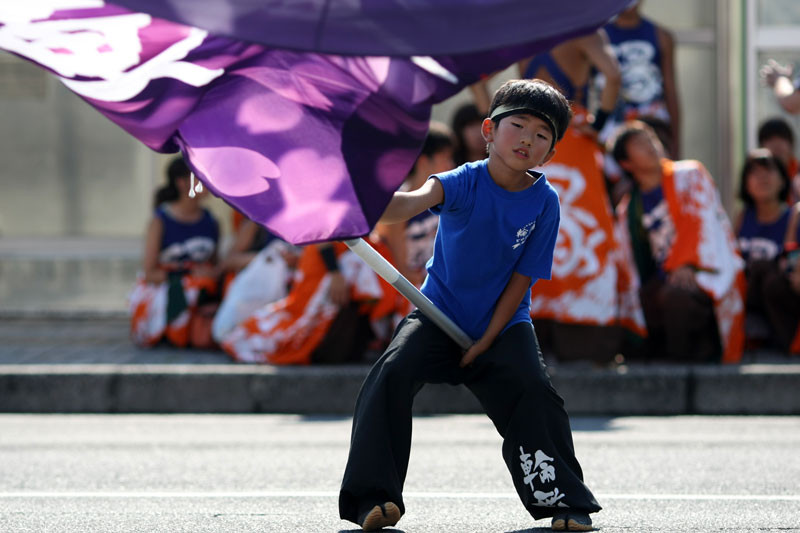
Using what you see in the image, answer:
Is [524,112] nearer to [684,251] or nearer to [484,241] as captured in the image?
[484,241]

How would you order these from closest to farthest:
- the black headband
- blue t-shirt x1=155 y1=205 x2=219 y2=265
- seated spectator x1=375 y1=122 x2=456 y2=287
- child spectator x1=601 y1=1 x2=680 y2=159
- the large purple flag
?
the black headband
the large purple flag
seated spectator x1=375 y1=122 x2=456 y2=287
child spectator x1=601 y1=1 x2=680 y2=159
blue t-shirt x1=155 y1=205 x2=219 y2=265

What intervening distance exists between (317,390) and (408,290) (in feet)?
12.0

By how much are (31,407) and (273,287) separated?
1.64 m

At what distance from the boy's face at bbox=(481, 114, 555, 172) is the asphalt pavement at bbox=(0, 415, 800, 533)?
3.84 feet

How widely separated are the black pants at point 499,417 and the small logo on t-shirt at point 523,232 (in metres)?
0.28

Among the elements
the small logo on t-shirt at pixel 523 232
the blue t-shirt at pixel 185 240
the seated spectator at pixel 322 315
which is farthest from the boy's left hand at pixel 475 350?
the blue t-shirt at pixel 185 240

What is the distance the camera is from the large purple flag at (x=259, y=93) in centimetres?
474

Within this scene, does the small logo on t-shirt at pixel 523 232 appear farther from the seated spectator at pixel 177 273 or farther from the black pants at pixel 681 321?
the seated spectator at pixel 177 273

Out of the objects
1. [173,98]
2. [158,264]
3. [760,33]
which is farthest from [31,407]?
[760,33]

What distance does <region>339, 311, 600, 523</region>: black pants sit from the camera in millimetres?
4625

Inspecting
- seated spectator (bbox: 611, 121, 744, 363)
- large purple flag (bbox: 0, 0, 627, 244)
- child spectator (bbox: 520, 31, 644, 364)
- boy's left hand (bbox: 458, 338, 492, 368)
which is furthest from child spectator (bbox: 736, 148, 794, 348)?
boy's left hand (bbox: 458, 338, 492, 368)

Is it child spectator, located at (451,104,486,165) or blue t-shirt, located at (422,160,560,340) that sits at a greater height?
blue t-shirt, located at (422,160,560,340)

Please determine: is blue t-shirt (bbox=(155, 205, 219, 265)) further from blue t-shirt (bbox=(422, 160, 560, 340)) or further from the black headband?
the black headband

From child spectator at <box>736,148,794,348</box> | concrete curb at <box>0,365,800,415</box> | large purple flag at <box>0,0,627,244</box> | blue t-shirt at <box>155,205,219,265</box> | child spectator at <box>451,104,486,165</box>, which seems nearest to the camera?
large purple flag at <box>0,0,627,244</box>
